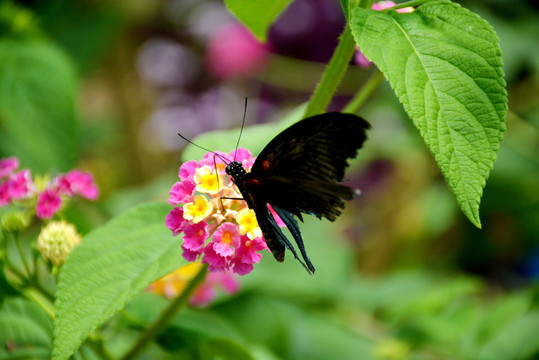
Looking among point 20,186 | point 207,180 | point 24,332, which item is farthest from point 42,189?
point 207,180

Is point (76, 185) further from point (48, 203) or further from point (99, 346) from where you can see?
point (99, 346)

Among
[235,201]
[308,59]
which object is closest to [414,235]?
[308,59]

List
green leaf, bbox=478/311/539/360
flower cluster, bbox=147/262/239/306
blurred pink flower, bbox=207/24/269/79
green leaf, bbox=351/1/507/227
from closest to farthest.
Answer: green leaf, bbox=351/1/507/227 → flower cluster, bbox=147/262/239/306 → green leaf, bbox=478/311/539/360 → blurred pink flower, bbox=207/24/269/79

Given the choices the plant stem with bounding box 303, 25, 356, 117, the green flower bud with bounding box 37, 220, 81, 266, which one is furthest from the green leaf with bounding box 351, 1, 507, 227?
the green flower bud with bounding box 37, 220, 81, 266

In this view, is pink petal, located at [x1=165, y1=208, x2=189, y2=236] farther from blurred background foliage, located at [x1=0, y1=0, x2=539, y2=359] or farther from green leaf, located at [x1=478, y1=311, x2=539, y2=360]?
green leaf, located at [x1=478, y1=311, x2=539, y2=360]

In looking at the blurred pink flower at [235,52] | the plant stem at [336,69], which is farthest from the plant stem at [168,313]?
the blurred pink flower at [235,52]

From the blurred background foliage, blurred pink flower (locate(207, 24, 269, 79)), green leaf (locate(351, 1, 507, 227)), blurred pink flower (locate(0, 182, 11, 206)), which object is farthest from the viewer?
blurred pink flower (locate(207, 24, 269, 79))

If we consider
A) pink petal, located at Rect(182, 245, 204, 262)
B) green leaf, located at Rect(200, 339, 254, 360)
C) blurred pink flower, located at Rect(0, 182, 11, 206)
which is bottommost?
green leaf, located at Rect(200, 339, 254, 360)
